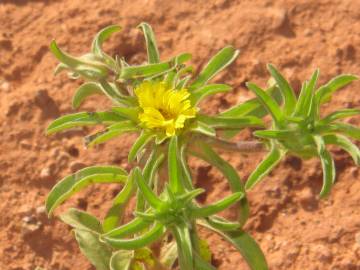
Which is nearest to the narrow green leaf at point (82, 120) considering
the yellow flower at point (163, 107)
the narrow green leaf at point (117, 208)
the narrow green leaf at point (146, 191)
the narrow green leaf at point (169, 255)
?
the yellow flower at point (163, 107)

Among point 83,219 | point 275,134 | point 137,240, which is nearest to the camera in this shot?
point 137,240

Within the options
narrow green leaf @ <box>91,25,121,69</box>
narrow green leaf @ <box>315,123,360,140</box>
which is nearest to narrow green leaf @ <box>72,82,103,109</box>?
narrow green leaf @ <box>91,25,121,69</box>

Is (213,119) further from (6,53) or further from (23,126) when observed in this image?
(6,53)

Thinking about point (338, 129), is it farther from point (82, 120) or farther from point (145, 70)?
point (82, 120)

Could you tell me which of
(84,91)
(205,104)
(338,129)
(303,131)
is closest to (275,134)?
(303,131)

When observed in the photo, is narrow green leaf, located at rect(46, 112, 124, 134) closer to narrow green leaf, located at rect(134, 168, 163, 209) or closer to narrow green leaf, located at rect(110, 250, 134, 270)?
narrow green leaf, located at rect(134, 168, 163, 209)
